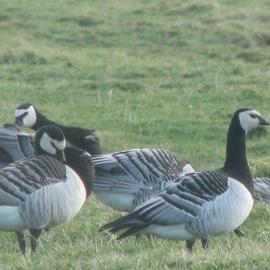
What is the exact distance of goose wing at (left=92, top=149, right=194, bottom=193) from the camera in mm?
9664

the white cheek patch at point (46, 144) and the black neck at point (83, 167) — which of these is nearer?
the white cheek patch at point (46, 144)

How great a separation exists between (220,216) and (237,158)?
89 cm

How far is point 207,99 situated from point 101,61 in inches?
148

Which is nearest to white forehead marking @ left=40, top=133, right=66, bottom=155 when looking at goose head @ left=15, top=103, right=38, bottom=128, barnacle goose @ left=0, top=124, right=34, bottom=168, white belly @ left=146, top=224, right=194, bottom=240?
white belly @ left=146, top=224, right=194, bottom=240

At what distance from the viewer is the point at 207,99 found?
17.2 m

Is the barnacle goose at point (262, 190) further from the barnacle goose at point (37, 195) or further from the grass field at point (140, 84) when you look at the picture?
the barnacle goose at point (37, 195)

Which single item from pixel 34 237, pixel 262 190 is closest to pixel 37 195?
pixel 34 237

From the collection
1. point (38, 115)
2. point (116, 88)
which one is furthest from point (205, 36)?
point (38, 115)

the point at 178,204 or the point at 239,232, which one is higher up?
the point at 178,204

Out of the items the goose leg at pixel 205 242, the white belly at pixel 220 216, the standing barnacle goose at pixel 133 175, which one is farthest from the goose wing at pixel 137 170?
the white belly at pixel 220 216

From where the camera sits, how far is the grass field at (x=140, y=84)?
7.70m

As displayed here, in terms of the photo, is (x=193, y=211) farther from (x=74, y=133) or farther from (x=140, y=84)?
(x=140, y=84)

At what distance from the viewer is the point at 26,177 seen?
319 inches

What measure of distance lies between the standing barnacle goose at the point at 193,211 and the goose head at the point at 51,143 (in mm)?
1176
